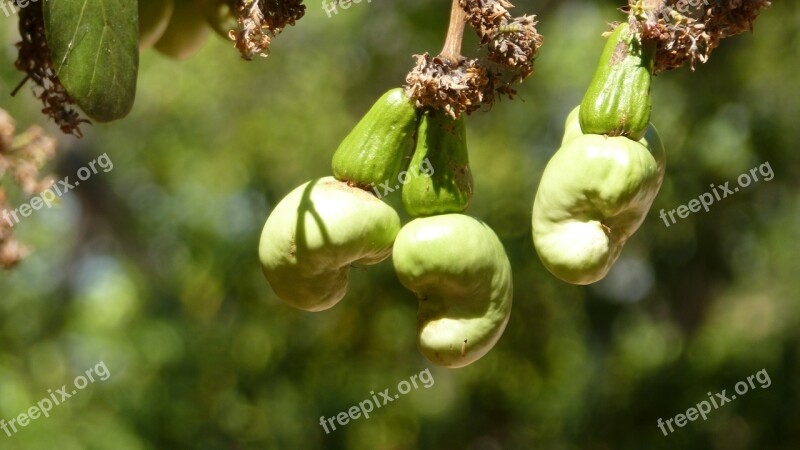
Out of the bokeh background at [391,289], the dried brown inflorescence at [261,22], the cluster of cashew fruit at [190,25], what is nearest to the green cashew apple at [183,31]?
the cluster of cashew fruit at [190,25]

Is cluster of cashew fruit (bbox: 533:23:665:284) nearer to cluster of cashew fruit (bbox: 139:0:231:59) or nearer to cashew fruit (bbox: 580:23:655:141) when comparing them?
cashew fruit (bbox: 580:23:655:141)

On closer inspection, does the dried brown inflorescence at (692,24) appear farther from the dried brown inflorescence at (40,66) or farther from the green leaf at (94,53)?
the dried brown inflorescence at (40,66)

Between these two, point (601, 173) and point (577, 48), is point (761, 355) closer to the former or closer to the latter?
point (577, 48)

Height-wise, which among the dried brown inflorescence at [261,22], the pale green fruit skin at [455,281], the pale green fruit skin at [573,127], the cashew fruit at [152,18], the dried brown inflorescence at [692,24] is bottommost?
the pale green fruit skin at [455,281]

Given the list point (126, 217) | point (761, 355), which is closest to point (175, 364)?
point (126, 217)

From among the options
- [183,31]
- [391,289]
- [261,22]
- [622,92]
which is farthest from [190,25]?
[391,289]
